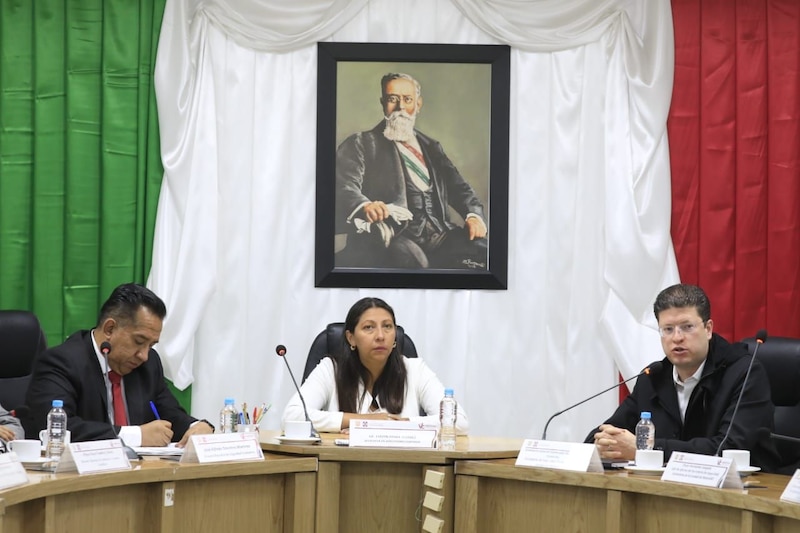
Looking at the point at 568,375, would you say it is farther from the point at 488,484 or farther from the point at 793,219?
the point at 488,484

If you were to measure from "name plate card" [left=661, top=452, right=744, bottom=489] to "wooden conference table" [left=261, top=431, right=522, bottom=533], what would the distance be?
0.61 meters

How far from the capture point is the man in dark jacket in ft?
10.4

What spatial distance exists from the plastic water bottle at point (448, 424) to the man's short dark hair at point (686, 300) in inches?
29.5

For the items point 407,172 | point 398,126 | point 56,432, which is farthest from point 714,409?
point 398,126

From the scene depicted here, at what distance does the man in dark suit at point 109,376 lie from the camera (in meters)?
3.33

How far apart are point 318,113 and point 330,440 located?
2127 mm

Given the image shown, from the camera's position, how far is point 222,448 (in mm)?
3035

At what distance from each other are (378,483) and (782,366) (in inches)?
57.2

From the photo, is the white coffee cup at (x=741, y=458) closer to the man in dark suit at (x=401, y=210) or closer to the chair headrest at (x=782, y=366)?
the chair headrest at (x=782, y=366)

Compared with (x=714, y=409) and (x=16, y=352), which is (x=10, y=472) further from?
(x=714, y=409)

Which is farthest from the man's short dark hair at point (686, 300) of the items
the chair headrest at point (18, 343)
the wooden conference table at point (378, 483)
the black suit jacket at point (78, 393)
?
the chair headrest at point (18, 343)

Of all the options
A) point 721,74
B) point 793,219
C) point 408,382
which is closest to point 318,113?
point 408,382

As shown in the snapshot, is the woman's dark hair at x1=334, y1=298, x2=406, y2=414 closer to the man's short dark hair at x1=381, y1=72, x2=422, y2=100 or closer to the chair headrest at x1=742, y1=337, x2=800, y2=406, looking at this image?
the chair headrest at x1=742, y1=337, x2=800, y2=406

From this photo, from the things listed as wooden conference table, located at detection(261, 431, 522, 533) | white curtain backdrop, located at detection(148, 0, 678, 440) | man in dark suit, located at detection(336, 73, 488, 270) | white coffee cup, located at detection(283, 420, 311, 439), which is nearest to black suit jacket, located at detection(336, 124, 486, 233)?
man in dark suit, located at detection(336, 73, 488, 270)
